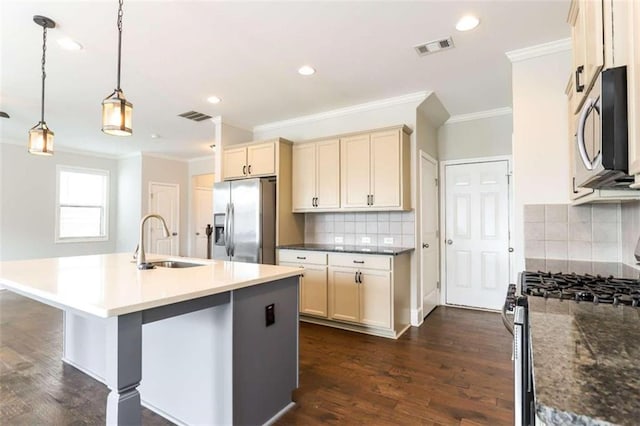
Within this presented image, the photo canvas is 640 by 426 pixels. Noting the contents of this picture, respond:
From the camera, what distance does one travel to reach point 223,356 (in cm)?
170

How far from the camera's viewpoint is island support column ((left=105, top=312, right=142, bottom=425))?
1249 mm

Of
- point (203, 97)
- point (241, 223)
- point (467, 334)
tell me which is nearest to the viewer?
point (467, 334)

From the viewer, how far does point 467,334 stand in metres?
3.43

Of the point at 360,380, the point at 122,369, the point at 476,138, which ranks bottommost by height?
the point at 360,380

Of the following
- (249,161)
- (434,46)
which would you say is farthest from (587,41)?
(249,161)

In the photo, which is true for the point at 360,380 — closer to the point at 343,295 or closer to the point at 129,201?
the point at 343,295

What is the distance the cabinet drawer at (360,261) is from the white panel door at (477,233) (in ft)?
5.49

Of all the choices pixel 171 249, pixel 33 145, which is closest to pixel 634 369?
pixel 33 145

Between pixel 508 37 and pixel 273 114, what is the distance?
113 inches

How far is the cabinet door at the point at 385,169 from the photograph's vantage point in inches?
143

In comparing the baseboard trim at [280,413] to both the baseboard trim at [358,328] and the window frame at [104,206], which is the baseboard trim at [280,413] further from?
the window frame at [104,206]

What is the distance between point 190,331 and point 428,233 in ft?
10.5

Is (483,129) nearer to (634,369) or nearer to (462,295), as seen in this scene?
(462,295)

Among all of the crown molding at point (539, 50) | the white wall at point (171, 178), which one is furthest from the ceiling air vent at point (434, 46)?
the white wall at point (171, 178)
